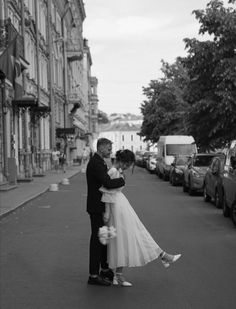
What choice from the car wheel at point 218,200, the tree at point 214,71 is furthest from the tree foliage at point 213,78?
the car wheel at point 218,200

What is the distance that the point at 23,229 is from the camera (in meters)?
→ 12.8

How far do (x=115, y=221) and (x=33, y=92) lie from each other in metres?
29.7

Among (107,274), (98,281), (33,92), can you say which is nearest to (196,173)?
(107,274)

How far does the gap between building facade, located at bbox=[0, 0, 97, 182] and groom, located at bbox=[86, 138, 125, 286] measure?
46.8 feet

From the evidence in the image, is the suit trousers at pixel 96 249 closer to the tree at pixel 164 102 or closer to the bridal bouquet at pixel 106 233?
the bridal bouquet at pixel 106 233

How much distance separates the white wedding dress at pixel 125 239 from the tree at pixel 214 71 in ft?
50.5

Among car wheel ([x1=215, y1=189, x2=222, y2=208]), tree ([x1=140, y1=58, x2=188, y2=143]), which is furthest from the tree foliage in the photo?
tree ([x1=140, y1=58, x2=188, y2=143])

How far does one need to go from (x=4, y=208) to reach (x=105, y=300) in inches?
404

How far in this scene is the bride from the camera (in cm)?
695

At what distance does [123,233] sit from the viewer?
A: 274 inches

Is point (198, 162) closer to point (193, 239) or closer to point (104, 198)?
point (193, 239)

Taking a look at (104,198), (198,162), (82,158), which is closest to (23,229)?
(104,198)

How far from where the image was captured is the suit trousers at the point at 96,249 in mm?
7090

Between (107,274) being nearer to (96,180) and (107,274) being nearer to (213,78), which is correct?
(96,180)
